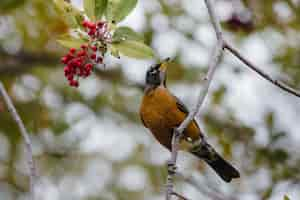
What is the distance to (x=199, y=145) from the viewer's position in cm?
405

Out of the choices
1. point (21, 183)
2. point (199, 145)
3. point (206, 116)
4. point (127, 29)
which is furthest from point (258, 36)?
point (127, 29)

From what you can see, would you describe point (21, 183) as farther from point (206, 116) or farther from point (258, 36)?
point (258, 36)

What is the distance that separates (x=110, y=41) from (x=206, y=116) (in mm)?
3116

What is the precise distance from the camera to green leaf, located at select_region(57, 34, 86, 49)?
2549mm

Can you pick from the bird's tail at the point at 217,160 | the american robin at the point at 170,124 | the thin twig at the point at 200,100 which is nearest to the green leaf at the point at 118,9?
the thin twig at the point at 200,100

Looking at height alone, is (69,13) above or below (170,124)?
below

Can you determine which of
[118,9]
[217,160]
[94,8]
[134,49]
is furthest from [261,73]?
[217,160]

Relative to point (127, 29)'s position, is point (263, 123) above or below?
above

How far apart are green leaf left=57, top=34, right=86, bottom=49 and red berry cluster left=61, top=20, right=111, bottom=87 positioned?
0.08 ft

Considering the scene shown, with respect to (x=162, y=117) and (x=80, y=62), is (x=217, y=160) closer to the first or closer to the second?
(x=162, y=117)

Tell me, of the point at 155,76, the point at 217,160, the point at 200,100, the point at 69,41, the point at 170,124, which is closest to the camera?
the point at 200,100

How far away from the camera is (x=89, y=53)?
2.71 m

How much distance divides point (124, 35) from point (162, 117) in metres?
1.42

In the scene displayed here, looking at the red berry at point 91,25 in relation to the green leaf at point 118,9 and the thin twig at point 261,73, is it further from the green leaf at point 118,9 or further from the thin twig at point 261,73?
the thin twig at point 261,73
